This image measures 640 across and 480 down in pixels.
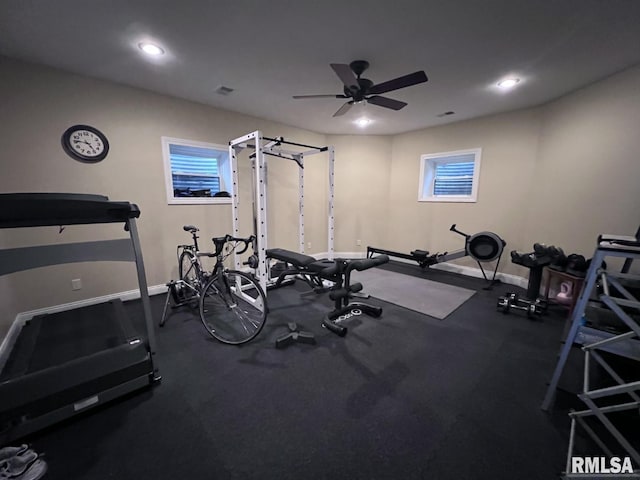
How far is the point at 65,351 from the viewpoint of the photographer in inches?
74.1

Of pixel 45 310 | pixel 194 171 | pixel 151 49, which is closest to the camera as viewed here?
pixel 151 49

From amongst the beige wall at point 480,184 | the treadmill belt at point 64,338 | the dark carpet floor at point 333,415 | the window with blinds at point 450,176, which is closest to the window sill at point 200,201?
the treadmill belt at point 64,338

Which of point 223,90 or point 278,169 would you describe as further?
point 278,169

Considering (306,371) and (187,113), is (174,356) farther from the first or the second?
(187,113)

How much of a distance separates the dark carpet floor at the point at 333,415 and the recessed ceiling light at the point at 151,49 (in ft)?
8.80

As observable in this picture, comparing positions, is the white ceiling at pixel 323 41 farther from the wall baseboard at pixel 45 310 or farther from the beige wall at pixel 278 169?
the wall baseboard at pixel 45 310

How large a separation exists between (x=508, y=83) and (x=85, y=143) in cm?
490

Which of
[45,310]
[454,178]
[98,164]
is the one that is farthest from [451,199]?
[45,310]

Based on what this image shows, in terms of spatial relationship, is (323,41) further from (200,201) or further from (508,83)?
(200,201)

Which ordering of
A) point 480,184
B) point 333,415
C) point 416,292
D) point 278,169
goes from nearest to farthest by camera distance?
point 333,415 < point 416,292 < point 480,184 < point 278,169

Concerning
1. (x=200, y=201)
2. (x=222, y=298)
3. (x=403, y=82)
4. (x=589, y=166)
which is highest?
(x=403, y=82)

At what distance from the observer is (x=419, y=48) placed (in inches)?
87.6

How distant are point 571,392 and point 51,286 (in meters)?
4.91

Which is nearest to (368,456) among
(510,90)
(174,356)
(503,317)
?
(174,356)
